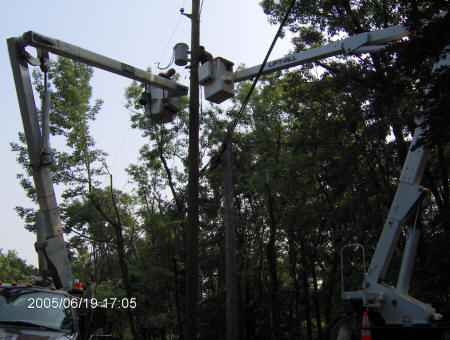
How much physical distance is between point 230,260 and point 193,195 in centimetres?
300

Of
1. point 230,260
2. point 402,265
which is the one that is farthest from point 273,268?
point 402,265

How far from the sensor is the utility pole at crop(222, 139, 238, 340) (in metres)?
10.4

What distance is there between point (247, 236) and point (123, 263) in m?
8.10

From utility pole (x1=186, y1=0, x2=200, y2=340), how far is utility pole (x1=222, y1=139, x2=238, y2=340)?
2082 mm

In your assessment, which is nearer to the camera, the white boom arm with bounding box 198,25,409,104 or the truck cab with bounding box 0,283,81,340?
the truck cab with bounding box 0,283,81,340

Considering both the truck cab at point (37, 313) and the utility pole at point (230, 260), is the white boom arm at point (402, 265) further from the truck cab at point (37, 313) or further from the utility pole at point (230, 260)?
the utility pole at point (230, 260)

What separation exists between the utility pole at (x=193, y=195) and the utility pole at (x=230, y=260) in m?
2.08

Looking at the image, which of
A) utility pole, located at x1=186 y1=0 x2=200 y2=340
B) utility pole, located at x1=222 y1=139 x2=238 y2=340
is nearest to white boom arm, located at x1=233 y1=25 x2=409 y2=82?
utility pole, located at x1=186 y1=0 x2=200 y2=340

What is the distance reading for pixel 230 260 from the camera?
10.9 meters

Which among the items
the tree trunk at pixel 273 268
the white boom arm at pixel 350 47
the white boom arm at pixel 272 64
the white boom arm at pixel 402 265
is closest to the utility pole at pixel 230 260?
the white boom arm at pixel 272 64

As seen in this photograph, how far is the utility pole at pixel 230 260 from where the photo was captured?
10359mm

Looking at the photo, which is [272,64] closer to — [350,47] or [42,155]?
[350,47]

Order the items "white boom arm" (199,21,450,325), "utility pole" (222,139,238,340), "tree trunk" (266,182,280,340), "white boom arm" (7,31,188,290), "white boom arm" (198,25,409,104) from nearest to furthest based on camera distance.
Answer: "white boom arm" (199,21,450,325), "white boom arm" (7,31,188,290), "white boom arm" (198,25,409,104), "utility pole" (222,139,238,340), "tree trunk" (266,182,280,340)

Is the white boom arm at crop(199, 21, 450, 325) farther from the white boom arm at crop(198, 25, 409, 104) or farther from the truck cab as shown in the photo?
the truck cab
